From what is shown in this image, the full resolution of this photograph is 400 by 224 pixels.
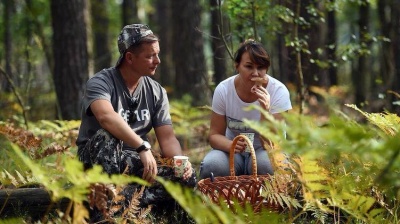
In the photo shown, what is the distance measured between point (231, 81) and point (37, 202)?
1903 mm

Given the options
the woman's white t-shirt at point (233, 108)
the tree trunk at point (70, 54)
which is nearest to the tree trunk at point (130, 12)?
the tree trunk at point (70, 54)

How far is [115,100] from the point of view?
17.1 ft

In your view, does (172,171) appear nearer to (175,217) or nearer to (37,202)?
(175,217)

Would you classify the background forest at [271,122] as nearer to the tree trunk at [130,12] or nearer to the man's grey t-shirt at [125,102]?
the tree trunk at [130,12]

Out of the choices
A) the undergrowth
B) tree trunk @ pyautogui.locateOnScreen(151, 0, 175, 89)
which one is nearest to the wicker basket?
the undergrowth

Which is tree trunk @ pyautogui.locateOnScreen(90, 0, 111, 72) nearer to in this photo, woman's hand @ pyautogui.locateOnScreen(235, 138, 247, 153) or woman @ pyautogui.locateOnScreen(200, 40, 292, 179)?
woman @ pyautogui.locateOnScreen(200, 40, 292, 179)

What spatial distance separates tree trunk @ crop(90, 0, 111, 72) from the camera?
694 inches

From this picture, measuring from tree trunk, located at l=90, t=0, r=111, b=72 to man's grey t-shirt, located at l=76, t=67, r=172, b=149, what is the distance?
404 inches

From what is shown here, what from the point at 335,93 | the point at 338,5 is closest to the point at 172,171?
the point at 338,5

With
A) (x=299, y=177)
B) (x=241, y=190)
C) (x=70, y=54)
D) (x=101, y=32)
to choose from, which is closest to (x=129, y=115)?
(x=241, y=190)

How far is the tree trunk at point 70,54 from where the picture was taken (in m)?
9.34

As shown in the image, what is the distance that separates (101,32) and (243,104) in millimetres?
15718

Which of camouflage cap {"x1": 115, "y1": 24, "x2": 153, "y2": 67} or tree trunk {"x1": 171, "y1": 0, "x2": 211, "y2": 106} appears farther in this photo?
tree trunk {"x1": 171, "y1": 0, "x2": 211, "y2": 106}

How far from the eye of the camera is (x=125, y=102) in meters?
5.28
